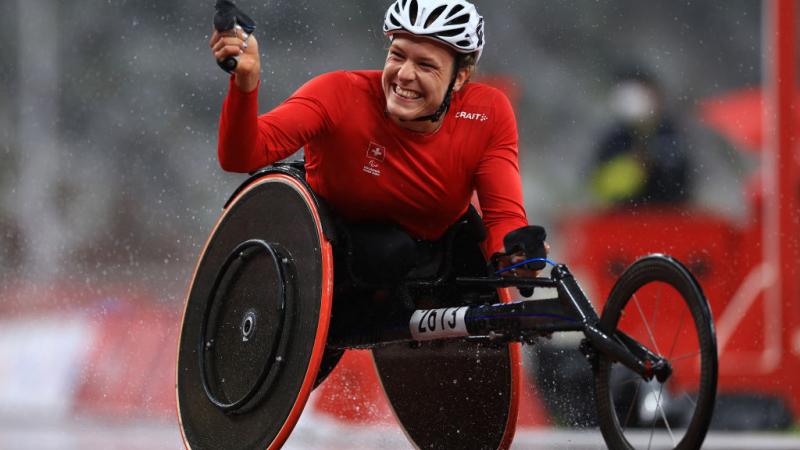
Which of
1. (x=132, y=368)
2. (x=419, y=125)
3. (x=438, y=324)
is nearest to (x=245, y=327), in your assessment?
(x=438, y=324)

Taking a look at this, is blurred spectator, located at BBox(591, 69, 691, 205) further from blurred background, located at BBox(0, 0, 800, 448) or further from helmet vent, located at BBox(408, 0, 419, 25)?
helmet vent, located at BBox(408, 0, 419, 25)

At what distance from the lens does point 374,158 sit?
3.88 metres

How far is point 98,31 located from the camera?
9.14 metres

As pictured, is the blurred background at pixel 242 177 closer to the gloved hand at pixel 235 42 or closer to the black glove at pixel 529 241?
the black glove at pixel 529 241

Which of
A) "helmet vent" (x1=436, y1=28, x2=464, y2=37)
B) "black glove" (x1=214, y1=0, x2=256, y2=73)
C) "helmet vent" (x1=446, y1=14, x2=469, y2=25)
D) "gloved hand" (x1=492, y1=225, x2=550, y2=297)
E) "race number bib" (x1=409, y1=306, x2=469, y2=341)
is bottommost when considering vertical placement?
"race number bib" (x1=409, y1=306, x2=469, y2=341)

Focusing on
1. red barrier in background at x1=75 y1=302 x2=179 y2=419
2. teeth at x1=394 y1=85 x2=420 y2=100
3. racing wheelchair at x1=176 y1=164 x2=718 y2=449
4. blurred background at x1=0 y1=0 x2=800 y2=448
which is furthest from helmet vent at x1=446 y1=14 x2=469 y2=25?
red barrier in background at x1=75 y1=302 x2=179 y2=419

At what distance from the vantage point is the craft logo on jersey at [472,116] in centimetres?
397

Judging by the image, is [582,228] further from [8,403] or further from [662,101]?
[8,403]

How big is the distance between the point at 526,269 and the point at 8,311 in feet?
16.0

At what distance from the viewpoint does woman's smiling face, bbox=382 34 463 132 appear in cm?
379

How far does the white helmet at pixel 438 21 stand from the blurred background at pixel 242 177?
8.56ft

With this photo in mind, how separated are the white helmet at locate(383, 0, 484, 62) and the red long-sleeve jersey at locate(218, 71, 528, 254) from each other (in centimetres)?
21

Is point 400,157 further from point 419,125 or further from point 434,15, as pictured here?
point 434,15

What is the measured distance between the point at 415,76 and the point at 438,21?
0.16 metres
